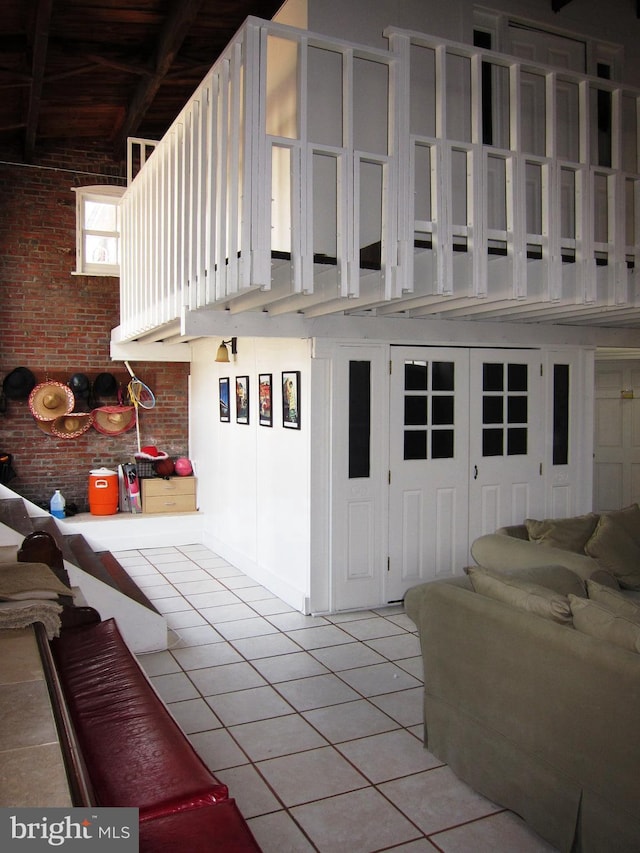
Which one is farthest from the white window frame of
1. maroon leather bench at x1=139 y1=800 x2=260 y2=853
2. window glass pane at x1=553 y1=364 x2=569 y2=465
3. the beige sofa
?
maroon leather bench at x1=139 y1=800 x2=260 y2=853

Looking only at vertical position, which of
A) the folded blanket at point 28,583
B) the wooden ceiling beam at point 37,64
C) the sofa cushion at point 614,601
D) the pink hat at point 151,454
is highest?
the wooden ceiling beam at point 37,64

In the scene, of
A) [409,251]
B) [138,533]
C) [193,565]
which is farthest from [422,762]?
[138,533]

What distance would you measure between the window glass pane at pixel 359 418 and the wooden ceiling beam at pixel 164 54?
112 inches

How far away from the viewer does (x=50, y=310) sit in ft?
27.9

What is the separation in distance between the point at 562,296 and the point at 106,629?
11.3ft

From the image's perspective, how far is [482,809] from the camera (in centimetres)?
313

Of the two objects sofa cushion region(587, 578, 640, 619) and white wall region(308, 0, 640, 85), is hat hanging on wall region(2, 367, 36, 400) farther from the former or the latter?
sofa cushion region(587, 578, 640, 619)

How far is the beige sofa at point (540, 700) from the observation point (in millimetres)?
2572

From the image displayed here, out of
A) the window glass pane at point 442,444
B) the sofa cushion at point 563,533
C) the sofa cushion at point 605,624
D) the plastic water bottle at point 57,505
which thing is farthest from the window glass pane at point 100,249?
the sofa cushion at point 605,624

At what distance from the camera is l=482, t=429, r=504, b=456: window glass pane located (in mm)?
6406

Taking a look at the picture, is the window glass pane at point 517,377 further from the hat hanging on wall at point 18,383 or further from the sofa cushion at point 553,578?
the hat hanging on wall at point 18,383

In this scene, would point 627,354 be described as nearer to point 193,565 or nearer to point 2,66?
point 193,565

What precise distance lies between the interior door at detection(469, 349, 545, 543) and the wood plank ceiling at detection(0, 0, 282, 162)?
360cm

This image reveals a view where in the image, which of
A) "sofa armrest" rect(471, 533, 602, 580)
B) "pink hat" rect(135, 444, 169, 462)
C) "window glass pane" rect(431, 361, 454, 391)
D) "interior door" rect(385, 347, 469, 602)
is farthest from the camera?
"pink hat" rect(135, 444, 169, 462)
